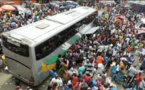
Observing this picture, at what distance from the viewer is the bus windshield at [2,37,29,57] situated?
616cm

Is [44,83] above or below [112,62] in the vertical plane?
below

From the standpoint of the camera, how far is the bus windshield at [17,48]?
6.16 m

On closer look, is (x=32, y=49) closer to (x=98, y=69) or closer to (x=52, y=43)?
(x=52, y=43)

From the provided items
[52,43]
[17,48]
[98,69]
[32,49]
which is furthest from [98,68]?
[17,48]

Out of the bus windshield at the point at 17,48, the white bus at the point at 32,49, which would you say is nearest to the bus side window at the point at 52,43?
the white bus at the point at 32,49

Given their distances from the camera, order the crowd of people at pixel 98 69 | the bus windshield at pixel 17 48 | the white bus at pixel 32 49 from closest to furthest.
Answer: the bus windshield at pixel 17 48, the white bus at pixel 32 49, the crowd of people at pixel 98 69

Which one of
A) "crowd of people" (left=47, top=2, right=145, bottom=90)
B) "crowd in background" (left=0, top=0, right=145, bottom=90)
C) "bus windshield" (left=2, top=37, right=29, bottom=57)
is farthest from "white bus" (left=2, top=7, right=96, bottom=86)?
"crowd of people" (left=47, top=2, right=145, bottom=90)

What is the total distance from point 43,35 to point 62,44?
2076 mm

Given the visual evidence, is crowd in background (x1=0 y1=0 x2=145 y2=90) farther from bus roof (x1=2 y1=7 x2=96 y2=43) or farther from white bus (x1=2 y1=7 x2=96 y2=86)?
bus roof (x1=2 y1=7 x2=96 y2=43)

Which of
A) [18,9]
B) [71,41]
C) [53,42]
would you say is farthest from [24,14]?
[53,42]

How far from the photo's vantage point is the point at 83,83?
6465mm

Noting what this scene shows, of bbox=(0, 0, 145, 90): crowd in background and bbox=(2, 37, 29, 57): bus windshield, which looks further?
bbox=(0, 0, 145, 90): crowd in background

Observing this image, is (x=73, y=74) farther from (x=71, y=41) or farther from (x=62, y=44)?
(x=71, y=41)

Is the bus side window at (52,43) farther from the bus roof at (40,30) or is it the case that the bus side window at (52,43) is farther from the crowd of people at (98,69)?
the crowd of people at (98,69)
